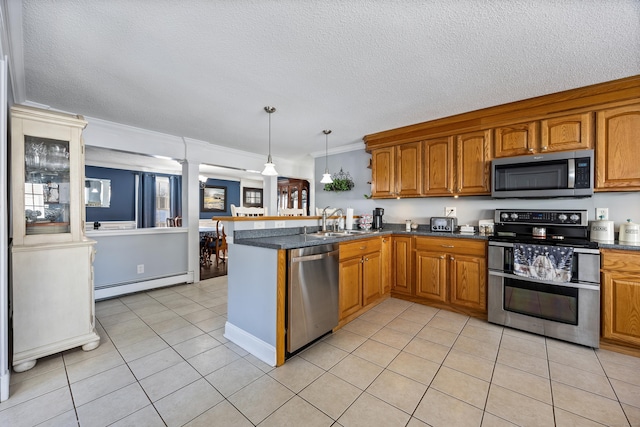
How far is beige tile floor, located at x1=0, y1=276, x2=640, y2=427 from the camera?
1.49 meters

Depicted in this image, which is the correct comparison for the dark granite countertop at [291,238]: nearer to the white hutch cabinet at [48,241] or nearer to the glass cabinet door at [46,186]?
the white hutch cabinet at [48,241]

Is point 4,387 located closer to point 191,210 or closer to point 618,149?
point 191,210

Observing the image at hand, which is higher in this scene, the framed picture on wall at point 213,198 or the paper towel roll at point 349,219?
the framed picture on wall at point 213,198

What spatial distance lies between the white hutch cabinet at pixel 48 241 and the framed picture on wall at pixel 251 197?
6.30 meters

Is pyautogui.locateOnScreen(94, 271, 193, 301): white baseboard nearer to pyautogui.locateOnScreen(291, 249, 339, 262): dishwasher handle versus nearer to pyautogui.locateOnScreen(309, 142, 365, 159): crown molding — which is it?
pyautogui.locateOnScreen(291, 249, 339, 262): dishwasher handle

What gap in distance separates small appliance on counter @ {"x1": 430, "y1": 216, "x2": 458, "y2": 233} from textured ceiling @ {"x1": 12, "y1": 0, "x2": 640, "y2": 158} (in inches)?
53.4

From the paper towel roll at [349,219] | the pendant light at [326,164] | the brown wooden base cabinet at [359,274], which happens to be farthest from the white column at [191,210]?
the brown wooden base cabinet at [359,274]

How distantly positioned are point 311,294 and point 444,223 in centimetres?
220

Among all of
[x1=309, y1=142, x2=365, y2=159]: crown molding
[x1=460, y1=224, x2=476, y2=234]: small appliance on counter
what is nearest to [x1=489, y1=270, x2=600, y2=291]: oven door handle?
[x1=460, y1=224, x2=476, y2=234]: small appliance on counter

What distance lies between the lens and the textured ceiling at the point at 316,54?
1.55 m

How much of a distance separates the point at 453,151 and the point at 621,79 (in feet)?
4.80

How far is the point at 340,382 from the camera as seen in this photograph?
179 cm

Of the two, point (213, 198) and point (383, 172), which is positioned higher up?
point (383, 172)

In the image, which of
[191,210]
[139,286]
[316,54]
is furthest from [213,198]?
[316,54]
